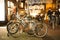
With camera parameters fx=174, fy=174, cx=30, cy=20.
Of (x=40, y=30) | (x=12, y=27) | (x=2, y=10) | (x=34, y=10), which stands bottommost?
(x=40, y=30)

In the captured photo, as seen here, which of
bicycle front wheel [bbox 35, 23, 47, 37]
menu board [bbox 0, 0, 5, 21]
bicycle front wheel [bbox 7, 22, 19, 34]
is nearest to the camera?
bicycle front wheel [bbox 35, 23, 47, 37]

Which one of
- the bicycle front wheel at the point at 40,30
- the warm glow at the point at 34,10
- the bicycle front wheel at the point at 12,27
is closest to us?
the bicycle front wheel at the point at 40,30

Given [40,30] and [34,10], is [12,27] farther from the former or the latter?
[34,10]

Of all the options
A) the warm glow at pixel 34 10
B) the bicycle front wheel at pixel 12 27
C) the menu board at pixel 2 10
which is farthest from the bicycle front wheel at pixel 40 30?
the menu board at pixel 2 10

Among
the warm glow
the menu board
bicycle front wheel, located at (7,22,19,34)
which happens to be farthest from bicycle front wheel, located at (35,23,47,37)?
the menu board

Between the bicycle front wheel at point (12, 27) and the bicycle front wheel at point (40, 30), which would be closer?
the bicycle front wheel at point (40, 30)

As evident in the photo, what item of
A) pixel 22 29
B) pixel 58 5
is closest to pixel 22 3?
pixel 58 5

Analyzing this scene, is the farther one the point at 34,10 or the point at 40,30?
the point at 34,10

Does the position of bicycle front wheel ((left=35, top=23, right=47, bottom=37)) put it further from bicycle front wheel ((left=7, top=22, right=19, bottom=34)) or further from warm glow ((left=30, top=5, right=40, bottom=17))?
warm glow ((left=30, top=5, right=40, bottom=17))

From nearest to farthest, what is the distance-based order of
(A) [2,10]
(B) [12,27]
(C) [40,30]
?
1. (C) [40,30]
2. (B) [12,27]
3. (A) [2,10]

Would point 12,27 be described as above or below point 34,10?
below

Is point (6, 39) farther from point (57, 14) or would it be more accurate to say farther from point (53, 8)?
point (53, 8)

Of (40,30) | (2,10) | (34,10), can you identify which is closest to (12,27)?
(40,30)

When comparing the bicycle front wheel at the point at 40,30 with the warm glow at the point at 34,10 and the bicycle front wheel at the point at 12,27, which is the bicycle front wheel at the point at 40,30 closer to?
the bicycle front wheel at the point at 12,27
